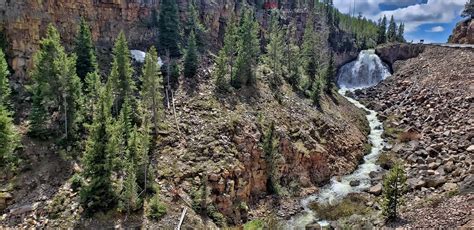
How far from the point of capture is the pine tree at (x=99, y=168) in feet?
86.9

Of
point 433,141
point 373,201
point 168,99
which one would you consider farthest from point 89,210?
point 433,141

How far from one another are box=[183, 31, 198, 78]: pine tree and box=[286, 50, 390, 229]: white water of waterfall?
23336mm

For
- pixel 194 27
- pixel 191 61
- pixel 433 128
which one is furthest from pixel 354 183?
pixel 194 27

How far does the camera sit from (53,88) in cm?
3266

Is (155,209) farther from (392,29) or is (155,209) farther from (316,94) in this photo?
(392,29)

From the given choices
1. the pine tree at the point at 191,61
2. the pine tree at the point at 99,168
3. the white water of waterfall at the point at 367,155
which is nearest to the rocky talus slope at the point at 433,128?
the white water of waterfall at the point at 367,155

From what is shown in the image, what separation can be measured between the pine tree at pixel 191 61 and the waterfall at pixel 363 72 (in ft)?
156

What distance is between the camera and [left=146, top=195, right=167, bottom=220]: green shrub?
27422 millimetres

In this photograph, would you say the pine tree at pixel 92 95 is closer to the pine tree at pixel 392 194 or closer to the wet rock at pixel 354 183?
the pine tree at pixel 392 194

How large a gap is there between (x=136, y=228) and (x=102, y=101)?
33.2ft

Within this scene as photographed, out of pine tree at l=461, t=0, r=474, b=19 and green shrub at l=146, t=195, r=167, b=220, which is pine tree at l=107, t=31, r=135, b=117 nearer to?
green shrub at l=146, t=195, r=167, b=220

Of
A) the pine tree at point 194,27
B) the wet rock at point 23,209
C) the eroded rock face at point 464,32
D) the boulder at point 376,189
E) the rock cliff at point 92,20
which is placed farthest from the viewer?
the eroded rock face at point 464,32

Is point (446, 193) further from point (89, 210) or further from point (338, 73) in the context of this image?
point (338, 73)

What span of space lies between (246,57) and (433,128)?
27182 mm
